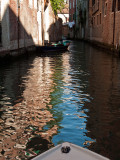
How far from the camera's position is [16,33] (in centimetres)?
1745

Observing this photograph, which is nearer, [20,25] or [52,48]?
[20,25]

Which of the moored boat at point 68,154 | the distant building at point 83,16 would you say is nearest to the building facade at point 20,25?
the moored boat at point 68,154

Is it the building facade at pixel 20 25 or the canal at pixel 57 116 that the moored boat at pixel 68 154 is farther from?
the building facade at pixel 20 25

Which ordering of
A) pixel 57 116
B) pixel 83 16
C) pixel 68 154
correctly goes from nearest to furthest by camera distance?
pixel 68 154 < pixel 57 116 < pixel 83 16

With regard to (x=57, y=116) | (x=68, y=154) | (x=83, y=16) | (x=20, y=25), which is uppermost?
(x=83, y=16)

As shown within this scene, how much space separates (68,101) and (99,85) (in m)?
2.37

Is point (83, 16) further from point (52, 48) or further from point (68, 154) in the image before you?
point (68, 154)

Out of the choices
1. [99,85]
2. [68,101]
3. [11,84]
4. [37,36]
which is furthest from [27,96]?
[37,36]

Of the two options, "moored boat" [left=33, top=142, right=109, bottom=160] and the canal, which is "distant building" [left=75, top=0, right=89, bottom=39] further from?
"moored boat" [left=33, top=142, right=109, bottom=160]

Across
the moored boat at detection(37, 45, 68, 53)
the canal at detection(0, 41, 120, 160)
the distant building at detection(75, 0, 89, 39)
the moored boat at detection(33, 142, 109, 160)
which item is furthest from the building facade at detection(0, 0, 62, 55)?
the distant building at detection(75, 0, 89, 39)

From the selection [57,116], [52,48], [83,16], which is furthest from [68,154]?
[83,16]

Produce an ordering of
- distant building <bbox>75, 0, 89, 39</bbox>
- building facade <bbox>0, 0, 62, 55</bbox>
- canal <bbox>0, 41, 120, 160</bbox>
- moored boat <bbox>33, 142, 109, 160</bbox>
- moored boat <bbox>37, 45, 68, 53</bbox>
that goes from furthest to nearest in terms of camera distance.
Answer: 1. distant building <bbox>75, 0, 89, 39</bbox>
2. moored boat <bbox>37, 45, 68, 53</bbox>
3. building facade <bbox>0, 0, 62, 55</bbox>
4. canal <bbox>0, 41, 120, 160</bbox>
5. moored boat <bbox>33, 142, 109, 160</bbox>

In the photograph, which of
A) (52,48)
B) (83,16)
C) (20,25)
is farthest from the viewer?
(83,16)

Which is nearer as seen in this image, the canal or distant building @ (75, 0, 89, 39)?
the canal
